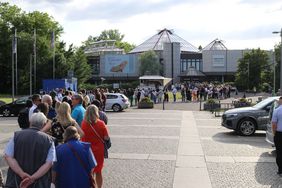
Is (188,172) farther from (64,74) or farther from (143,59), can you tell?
(143,59)

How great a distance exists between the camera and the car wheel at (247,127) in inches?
688

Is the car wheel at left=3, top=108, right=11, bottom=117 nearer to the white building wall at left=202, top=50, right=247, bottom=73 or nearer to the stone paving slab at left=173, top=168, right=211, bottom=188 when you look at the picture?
the stone paving slab at left=173, top=168, right=211, bottom=188

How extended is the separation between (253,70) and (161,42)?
51.2m

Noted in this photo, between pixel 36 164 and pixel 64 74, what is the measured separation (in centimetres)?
6791

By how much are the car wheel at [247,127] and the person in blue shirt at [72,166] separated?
12.8m

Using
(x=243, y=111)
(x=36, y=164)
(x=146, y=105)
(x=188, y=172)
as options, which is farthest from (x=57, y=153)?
(x=146, y=105)

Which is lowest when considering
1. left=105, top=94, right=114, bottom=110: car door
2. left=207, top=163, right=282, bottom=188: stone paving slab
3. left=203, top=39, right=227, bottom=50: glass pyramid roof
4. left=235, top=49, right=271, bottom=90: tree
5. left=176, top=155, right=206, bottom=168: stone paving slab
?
left=207, top=163, right=282, bottom=188: stone paving slab

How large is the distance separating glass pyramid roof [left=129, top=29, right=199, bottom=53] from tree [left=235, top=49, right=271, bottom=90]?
41720 mm

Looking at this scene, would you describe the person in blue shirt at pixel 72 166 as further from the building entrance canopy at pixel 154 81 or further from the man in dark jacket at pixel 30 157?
the building entrance canopy at pixel 154 81

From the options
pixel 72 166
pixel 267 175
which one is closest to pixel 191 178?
pixel 267 175

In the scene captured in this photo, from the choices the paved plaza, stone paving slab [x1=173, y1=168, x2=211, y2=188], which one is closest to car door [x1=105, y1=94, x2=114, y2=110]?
the paved plaza

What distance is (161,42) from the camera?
12350 centimetres

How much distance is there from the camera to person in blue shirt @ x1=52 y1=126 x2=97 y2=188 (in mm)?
5508

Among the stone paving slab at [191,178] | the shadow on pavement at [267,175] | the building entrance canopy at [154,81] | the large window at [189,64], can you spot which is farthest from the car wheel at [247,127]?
the large window at [189,64]
